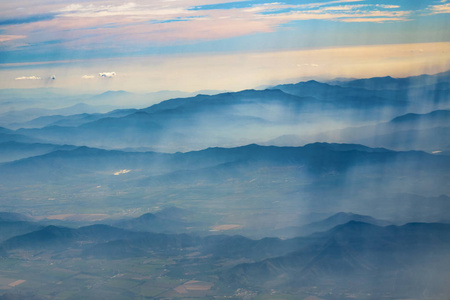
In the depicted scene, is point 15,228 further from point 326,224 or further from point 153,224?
point 326,224

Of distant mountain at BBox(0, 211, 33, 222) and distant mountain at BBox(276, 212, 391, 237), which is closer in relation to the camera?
distant mountain at BBox(276, 212, 391, 237)

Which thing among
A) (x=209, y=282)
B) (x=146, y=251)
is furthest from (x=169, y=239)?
(x=209, y=282)

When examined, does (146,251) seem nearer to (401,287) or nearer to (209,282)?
(209,282)

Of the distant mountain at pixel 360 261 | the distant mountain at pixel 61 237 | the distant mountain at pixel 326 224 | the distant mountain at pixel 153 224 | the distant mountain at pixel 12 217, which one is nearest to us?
the distant mountain at pixel 360 261

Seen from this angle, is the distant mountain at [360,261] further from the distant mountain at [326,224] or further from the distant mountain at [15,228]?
the distant mountain at [15,228]

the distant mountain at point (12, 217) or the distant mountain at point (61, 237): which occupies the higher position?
the distant mountain at point (12, 217)

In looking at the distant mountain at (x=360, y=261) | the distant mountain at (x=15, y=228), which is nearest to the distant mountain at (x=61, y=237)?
the distant mountain at (x=15, y=228)

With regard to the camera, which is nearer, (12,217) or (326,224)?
(326,224)

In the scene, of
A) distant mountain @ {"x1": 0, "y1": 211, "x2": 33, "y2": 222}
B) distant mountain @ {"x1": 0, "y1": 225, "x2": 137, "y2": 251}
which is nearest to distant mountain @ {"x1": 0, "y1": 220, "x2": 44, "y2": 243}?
distant mountain @ {"x1": 0, "y1": 211, "x2": 33, "y2": 222}

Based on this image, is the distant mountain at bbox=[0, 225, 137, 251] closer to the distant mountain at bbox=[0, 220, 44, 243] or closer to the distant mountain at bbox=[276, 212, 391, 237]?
the distant mountain at bbox=[0, 220, 44, 243]

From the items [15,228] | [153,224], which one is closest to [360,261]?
[153,224]

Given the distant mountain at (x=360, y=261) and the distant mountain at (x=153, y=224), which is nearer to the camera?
the distant mountain at (x=360, y=261)
